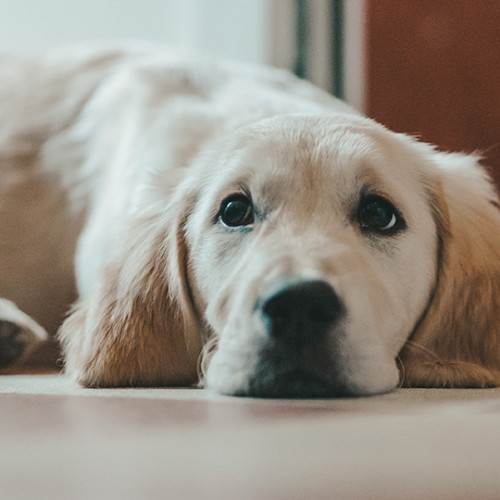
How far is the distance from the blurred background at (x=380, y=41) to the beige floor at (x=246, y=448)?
247cm

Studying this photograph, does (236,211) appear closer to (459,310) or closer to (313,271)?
(313,271)

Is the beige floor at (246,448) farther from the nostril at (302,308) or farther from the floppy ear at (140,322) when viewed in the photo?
the floppy ear at (140,322)

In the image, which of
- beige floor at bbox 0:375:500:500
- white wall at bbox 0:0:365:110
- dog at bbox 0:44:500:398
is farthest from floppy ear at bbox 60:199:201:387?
white wall at bbox 0:0:365:110

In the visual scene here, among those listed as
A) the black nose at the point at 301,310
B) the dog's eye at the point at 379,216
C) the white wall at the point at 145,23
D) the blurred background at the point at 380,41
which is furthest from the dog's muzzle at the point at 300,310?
the white wall at the point at 145,23

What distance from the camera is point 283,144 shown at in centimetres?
170

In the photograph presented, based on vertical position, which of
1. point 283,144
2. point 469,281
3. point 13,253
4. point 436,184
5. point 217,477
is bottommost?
point 13,253

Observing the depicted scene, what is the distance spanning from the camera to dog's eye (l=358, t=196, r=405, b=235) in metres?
1.66

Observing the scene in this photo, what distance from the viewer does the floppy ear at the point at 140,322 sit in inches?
67.6

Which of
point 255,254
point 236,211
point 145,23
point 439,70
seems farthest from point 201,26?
point 255,254

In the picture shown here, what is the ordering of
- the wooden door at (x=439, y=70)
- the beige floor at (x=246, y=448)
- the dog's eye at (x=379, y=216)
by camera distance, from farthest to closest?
the wooden door at (x=439, y=70) < the dog's eye at (x=379, y=216) < the beige floor at (x=246, y=448)

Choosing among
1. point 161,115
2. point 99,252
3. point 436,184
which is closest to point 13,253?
point 99,252

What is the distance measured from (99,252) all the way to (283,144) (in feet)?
2.43

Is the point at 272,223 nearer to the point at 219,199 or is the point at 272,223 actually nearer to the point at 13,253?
the point at 219,199

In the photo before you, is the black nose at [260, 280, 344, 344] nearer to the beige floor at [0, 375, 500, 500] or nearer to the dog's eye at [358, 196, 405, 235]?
the beige floor at [0, 375, 500, 500]
